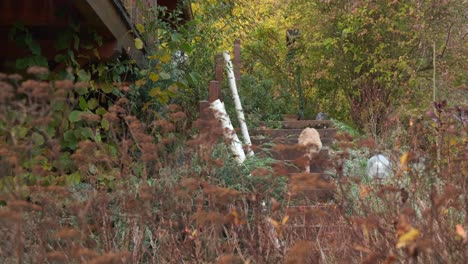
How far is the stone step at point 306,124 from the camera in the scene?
33.5 ft

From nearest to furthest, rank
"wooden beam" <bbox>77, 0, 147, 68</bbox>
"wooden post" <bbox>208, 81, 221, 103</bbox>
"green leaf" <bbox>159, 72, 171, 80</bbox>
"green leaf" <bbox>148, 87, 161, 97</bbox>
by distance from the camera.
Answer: "wooden beam" <bbox>77, 0, 147, 68</bbox>, "green leaf" <bbox>148, 87, 161, 97</bbox>, "green leaf" <bbox>159, 72, 171, 80</bbox>, "wooden post" <bbox>208, 81, 221, 103</bbox>

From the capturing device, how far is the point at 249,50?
51.8ft

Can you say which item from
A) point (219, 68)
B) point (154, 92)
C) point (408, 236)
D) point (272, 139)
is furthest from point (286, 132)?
point (408, 236)

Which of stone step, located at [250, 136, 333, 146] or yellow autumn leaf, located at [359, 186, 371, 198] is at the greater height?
yellow autumn leaf, located at [359, 186, 371, 198]

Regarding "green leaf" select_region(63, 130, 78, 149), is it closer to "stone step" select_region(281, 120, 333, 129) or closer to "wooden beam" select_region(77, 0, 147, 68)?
"wooden beam" select_region(77, 0, 147, 68)

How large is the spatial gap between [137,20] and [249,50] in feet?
28.1

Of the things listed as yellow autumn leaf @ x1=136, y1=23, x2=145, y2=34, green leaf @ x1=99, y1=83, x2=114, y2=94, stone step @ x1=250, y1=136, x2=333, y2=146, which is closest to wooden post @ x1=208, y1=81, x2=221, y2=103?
stone step @ x1=250, y1=136, x2=333, y2=146

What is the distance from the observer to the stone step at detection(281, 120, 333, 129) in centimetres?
1020

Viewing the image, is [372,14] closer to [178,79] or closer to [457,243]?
[178,79]

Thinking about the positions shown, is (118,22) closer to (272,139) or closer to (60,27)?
(60,27)

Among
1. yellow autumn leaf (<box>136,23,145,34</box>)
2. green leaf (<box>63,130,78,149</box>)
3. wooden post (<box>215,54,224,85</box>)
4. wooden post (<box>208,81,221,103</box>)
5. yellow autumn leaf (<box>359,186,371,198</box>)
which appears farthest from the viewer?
wooden post (<box>215,54,224,85</box>)

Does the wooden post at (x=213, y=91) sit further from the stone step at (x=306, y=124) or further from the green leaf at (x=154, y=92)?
the stone step at (x=306, y=124)

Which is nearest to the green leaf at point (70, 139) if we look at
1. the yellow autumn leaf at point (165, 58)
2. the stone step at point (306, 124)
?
the yellow autumn leaf at point (165, 58)

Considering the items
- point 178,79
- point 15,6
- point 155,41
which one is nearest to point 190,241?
point 15,6
